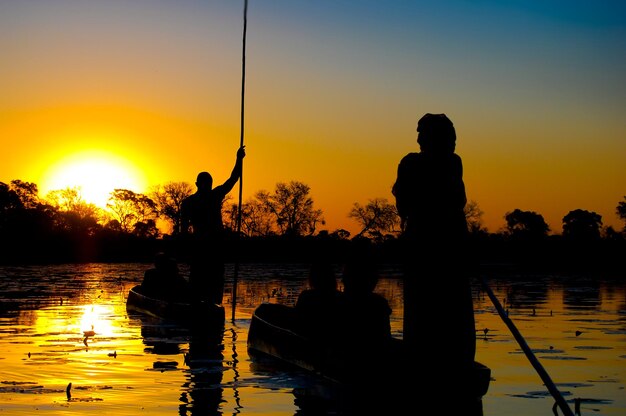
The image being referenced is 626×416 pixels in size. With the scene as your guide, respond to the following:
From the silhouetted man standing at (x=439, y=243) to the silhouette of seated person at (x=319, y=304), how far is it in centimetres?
248

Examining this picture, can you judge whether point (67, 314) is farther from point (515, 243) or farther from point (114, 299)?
point (515, 243)

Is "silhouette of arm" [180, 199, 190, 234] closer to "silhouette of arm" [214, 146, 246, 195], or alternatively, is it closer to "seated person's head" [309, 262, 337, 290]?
"silhouette of arm" [214, 146, 246, 195]

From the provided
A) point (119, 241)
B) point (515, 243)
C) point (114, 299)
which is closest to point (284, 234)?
point (119, 241)

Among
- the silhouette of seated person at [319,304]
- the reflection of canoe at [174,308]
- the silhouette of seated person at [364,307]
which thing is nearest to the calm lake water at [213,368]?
the reflection of canoe at [174,308]

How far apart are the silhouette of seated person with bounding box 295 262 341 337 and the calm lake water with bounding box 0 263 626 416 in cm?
65

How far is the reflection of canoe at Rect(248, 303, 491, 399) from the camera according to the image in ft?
31.9

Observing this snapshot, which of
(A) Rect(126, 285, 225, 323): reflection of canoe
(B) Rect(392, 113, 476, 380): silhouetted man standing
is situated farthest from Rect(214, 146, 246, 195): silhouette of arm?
(B) Rect(392, 113, 476, 380): silhouetted man standing

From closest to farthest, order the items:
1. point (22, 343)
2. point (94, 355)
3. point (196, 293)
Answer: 1. point (94, 355)
2. point (22, 343)
3. point (196, 293)

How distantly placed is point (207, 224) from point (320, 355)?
22.8ft

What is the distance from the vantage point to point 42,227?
4090 inches

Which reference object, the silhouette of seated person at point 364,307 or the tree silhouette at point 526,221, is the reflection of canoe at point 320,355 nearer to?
the silhouette of seated person at point 364,307

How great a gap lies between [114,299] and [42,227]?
256ft

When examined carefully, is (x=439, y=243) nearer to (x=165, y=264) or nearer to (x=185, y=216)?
(x=185, y=216)

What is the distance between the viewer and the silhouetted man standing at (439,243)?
974 cm
